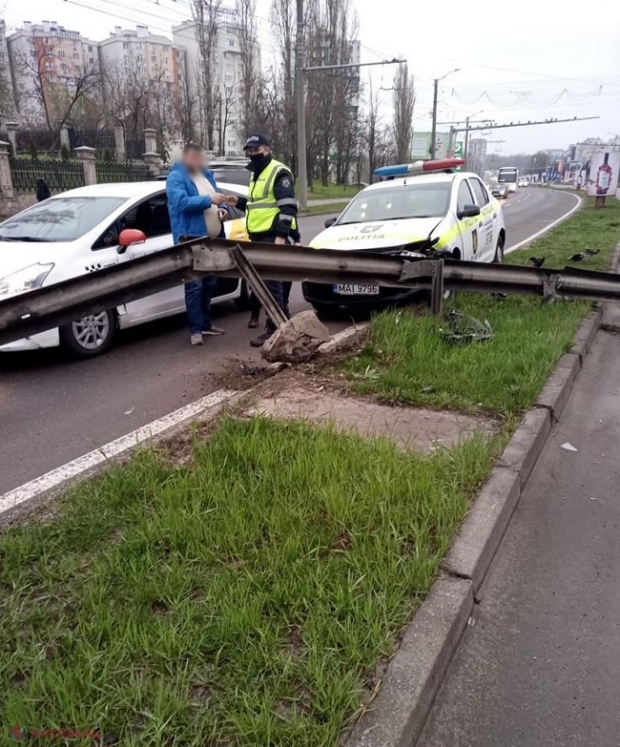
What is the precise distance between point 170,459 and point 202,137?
5128 centimetres

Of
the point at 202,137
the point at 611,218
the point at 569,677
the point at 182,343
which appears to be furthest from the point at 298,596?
the point at 202,137

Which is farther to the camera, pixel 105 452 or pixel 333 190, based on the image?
pixel 333 190

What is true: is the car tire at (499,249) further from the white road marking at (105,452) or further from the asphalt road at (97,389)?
the white road marking at (105,452)

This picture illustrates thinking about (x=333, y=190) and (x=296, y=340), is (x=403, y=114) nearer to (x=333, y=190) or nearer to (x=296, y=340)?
(x=333, y=190)

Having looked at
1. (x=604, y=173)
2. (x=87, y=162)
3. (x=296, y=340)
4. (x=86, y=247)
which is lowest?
(x=604, y=173)

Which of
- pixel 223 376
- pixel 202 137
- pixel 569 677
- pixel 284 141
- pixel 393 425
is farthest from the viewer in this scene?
pixel 202 137

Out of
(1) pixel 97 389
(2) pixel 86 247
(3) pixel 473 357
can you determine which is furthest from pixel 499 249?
(1) pixel 97 389

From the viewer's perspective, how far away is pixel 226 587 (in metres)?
2.57

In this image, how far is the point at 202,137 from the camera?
50.8 m

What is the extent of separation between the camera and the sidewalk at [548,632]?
221 centimetres

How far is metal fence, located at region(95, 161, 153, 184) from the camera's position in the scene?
97.3 ft

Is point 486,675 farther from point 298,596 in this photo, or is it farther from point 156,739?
point 156,739

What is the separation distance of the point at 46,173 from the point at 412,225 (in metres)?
23.0

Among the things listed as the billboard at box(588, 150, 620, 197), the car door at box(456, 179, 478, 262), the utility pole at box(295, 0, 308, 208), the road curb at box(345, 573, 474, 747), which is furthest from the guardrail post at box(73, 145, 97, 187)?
the road curb at box(345, 573, 474, 747)
